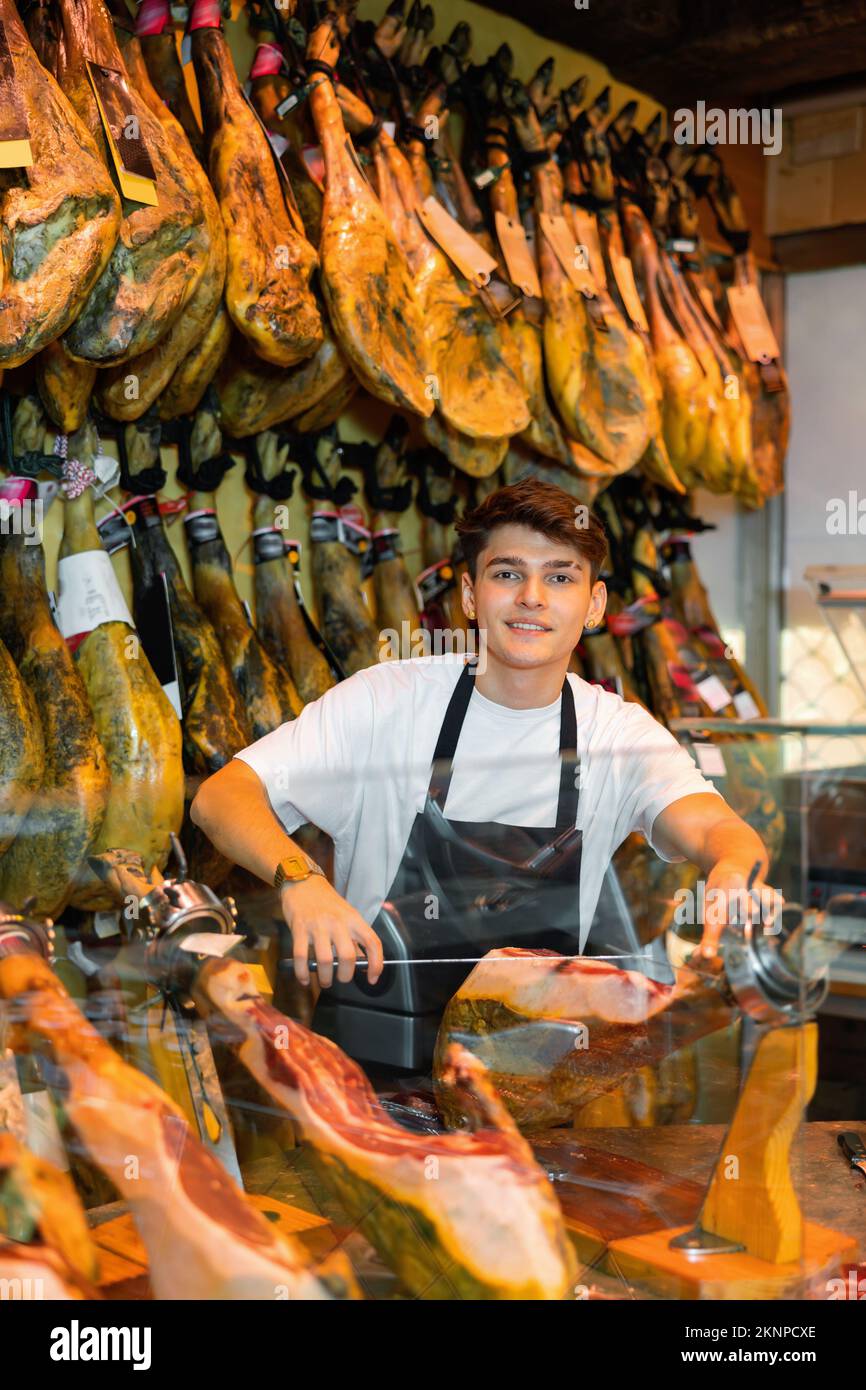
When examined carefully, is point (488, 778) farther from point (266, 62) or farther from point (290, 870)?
point (266, 62)

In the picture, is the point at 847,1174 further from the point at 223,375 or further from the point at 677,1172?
the point at 223,375

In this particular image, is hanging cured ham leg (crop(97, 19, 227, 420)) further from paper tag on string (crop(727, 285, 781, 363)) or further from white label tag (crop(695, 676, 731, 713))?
paper tag on string (crop(727, 285, 781, 363))

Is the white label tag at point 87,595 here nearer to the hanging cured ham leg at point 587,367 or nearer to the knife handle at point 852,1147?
the hanging cured ham leg at point 587,367

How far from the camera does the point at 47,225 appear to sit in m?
2.09

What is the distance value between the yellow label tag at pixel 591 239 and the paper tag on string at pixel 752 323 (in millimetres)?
637

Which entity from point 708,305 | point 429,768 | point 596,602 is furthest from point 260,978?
point 708,305

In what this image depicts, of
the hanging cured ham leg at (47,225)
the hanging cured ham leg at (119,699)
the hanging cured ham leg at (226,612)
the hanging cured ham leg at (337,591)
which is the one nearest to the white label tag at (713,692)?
the hanging cured ham leg at (337,591)

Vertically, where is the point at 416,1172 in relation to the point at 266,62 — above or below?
below

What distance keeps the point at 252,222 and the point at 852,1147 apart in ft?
6.23

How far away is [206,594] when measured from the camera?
2930 mm

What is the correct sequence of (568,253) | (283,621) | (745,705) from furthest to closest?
(745,705) → (568,253) → (283,621)

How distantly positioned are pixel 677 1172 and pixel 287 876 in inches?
23.6

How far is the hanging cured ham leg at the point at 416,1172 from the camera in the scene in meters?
1.24

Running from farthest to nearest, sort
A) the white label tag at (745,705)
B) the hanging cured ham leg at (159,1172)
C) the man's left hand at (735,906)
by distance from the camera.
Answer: the white label tag at (745,705) → the man's left hand at (735,906) → the hanging cured ham leg at (159,1172)
